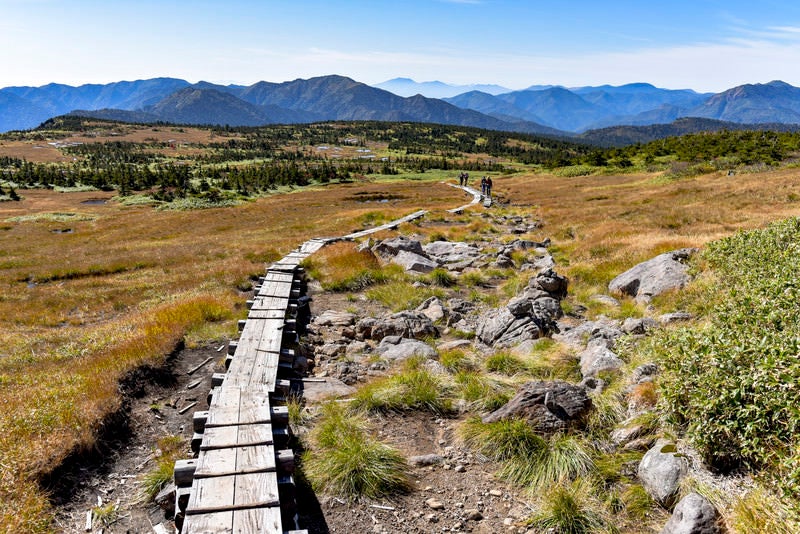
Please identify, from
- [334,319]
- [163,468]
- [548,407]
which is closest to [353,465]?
[163,468]

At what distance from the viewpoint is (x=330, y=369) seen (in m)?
11.4

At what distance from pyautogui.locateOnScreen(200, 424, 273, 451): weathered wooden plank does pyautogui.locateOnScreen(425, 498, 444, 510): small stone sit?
7.90 ft

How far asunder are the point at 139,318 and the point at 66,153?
194563 millimetres

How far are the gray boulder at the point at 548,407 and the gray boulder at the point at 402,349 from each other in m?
3.29

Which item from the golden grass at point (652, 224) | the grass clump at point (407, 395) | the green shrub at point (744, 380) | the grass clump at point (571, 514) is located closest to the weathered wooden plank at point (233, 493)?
the grass clump at point (407, 395)

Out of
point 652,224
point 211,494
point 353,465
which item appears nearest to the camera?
point 211,494

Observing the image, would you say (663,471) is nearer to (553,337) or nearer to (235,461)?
(235,461)

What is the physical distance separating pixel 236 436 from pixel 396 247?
16.3 metres

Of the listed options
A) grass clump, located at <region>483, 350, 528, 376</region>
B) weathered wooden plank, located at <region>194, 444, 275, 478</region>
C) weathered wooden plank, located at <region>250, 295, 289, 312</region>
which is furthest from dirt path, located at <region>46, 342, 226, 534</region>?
grass clump, located at <region>483, 350, 528, 376</region>

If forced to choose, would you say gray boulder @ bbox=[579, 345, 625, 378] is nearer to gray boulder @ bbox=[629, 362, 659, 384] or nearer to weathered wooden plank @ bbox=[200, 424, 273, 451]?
gray boulder @ bbox=[629, 362, 659, 384]

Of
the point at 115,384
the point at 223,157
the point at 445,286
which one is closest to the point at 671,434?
the point at 115,384

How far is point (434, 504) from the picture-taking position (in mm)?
6469

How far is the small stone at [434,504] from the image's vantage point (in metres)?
6.44

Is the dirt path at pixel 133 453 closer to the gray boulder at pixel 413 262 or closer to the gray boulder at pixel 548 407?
the gray boulder at pixel 548 407
